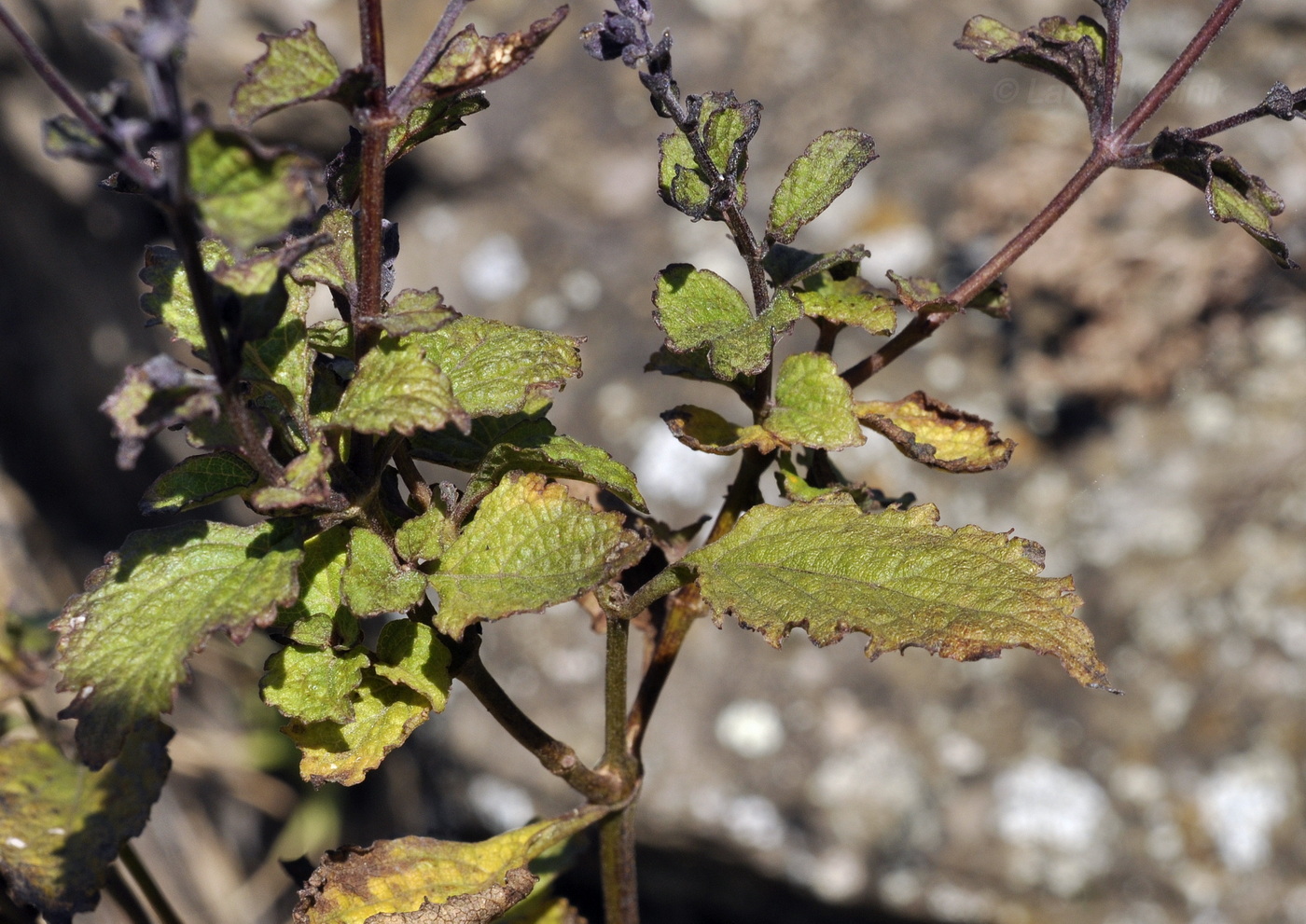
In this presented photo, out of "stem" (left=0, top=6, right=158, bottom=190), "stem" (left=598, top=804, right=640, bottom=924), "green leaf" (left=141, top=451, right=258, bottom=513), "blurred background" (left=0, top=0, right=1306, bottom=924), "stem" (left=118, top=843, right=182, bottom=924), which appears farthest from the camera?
"blurred background" (left=0, top=0, right=1306, bottom=924)

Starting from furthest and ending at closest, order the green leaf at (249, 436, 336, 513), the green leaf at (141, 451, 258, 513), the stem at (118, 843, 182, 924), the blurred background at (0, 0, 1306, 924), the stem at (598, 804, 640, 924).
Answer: the blurred background at (0, 0, 1306, 924)
the stem at (118, 843, 182, 924)
the stem at (598, 804, 640, 924)
the green leaf at (141, 451, 258, 513)
the green leaf at (249, 436, 336, 513)

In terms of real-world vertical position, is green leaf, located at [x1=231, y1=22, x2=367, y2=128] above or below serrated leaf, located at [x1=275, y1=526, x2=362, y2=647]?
above

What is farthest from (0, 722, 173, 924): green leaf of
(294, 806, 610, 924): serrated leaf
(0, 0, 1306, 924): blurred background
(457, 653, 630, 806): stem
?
(0, 0, 1306, 924): blurred background

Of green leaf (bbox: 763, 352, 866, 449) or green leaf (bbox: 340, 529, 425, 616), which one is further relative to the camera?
green leaf (bbox: 763, 352, 866, 449)

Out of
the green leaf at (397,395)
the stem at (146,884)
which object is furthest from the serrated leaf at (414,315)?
the stem at (146,884)

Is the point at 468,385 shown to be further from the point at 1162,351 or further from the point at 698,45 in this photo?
the point at 698,45

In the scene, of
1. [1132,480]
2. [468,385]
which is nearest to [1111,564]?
[1132,480]

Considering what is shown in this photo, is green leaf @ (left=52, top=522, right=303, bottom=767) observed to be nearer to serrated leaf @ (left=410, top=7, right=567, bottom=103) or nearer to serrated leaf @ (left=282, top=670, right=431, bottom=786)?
serrated leaf @ (left=282, top=670, right=431, bottom=786)
